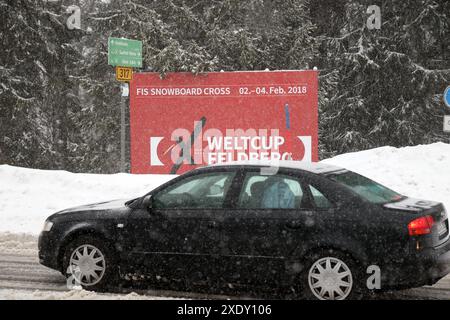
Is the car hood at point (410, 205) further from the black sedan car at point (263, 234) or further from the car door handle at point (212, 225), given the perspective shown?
the car door handle at point (212, 225)

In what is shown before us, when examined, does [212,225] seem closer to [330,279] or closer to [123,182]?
[330,279]

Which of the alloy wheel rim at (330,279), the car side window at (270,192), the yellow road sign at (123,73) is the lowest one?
the alloy wheel rim at (330,279)

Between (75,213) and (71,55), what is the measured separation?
2134cm

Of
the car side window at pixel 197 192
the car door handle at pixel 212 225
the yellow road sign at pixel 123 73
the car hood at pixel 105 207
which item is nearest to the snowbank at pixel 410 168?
the yellow road sign at pixel 123 73

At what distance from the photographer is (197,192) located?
7.32 meters

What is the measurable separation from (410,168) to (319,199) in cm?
A: 823

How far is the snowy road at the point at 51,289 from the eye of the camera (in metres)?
6.61

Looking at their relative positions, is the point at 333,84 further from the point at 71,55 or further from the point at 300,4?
the point at 71,55

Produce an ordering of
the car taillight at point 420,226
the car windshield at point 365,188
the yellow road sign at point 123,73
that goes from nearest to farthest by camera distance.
Answer: the car taillight at point 420,226 < the car windshield at point 365,188 < the yellow road sign at point 123,73

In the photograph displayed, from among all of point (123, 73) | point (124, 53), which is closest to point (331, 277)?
point (123, 73)

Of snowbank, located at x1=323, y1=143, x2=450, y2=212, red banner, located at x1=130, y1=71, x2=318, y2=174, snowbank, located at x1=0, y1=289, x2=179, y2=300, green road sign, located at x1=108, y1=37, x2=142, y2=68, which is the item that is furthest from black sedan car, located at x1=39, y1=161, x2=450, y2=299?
red banner, located at x1=130, y1=71, x2=318, y2=174

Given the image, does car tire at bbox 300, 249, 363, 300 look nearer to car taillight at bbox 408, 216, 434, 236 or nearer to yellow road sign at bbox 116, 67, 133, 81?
car taillight at bbox 408, 216, 434, 236

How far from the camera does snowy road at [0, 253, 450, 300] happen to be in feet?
21.7

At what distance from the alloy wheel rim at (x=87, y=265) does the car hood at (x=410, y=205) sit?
309cm
